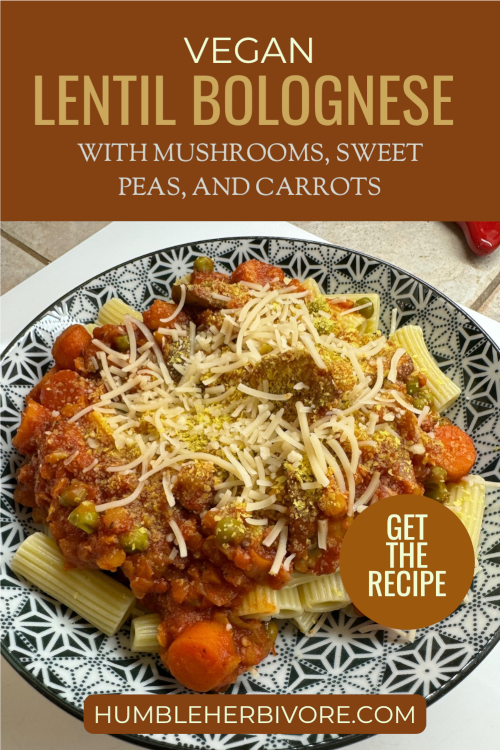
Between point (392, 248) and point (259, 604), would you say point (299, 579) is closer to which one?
point (259, 604)

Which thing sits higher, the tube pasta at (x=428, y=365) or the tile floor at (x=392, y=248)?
the tile floor at (x=392, y=248)

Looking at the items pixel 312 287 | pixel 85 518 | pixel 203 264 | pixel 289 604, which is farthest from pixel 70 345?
pixel 289 604

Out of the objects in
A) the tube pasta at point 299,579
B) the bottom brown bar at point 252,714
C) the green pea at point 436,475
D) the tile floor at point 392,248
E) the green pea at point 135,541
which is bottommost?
the bottom brown bar at point 252,714

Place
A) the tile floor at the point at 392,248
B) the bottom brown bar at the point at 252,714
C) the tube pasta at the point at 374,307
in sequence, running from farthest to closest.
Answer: the tile floor at the point at 392,248 < the tube pasta at the point at 374,307 < the bottom brown bar at the point at 252,714

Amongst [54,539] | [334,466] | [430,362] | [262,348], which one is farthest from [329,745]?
[430,362]

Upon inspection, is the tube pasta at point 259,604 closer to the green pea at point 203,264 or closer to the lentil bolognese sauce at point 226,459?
the lentil bolognese sauce at point 226,459

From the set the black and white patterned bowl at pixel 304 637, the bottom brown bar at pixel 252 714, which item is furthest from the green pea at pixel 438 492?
the bottom brown bar at pixel 252 714

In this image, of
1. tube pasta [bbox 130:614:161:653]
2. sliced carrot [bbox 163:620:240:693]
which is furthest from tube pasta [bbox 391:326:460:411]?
tube pasta [bbox 130:614:161:653]

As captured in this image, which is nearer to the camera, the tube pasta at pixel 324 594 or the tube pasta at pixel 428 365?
the tube pasta at pixel 324 594
